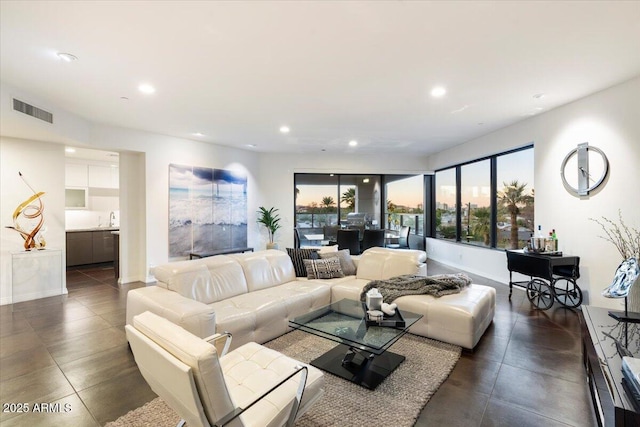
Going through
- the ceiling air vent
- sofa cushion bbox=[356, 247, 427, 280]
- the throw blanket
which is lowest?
the throw blanket

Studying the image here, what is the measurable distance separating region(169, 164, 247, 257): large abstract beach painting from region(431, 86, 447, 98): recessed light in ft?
15.6

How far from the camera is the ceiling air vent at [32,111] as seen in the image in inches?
141

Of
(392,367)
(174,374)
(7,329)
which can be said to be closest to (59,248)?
(7,329)

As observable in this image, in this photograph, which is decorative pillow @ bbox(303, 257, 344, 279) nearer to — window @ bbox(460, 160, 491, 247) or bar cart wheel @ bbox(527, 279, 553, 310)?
bar cart wheel @ bbox(527, 279, 553, 310)

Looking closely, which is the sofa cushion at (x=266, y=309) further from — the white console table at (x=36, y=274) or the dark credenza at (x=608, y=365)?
the white console table at (x=36, y=274)

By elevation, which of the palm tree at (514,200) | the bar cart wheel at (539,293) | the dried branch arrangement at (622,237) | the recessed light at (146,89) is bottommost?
the bar cart wheel at (539,293)

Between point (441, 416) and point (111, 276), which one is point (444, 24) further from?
point (111, 276)

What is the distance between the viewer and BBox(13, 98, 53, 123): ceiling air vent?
3574 mm

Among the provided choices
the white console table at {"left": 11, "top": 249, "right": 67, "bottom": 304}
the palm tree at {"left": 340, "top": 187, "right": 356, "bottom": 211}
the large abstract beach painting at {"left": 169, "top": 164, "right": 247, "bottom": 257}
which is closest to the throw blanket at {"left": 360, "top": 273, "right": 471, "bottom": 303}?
the large abstract beach painting at {"left": 169, "top": 164, "right": 247, "bottom": 257}

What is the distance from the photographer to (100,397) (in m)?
2.18

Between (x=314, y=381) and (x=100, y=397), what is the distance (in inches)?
66.1

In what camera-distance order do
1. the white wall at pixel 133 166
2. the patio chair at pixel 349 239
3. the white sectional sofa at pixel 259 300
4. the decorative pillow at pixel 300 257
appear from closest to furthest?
the white sectional sofa at pixel 259 300, the decorative pillow at pixel 300 257, the white wall at pixel 133 166, the patio chair at pixel 349 239

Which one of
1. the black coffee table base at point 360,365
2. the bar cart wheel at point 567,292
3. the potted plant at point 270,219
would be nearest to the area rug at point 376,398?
the black coffee table base at point 360,365

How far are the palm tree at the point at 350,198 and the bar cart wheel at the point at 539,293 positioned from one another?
177 inches
